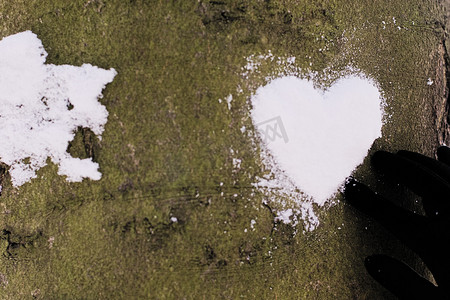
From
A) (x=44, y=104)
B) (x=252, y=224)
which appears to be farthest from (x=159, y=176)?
(x=44, y=104)

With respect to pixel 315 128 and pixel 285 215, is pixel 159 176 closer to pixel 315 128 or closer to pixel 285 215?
pixel 285 215

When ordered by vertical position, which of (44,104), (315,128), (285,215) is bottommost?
(285,215)

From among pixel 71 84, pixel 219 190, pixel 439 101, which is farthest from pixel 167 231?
pixel 439 101

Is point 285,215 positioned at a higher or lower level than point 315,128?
lower

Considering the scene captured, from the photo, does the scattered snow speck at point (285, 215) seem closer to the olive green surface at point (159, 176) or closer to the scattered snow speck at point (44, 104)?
the olive green surface at point (159, 176)

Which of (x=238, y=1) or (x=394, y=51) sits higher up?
(x=238, y=1)

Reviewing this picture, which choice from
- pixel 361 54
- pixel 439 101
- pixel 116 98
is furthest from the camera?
pixel 439 101

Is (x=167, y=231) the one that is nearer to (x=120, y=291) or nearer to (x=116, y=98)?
(x=120, y=291)
